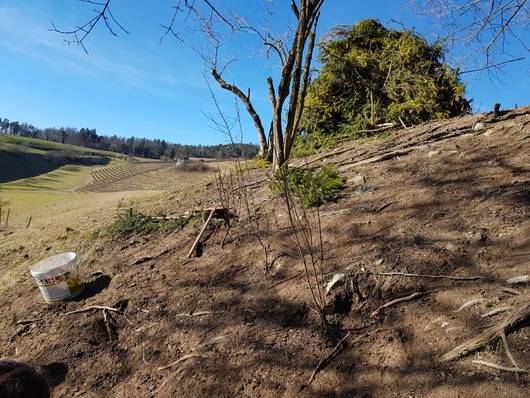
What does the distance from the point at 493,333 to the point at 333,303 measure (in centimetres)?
94

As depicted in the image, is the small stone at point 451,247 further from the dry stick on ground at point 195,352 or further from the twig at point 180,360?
the twig at point 180,360

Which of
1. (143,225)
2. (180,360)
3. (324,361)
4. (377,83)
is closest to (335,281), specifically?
(324,361)

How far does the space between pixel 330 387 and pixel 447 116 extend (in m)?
6.37

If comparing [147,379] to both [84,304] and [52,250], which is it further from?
[52,250]

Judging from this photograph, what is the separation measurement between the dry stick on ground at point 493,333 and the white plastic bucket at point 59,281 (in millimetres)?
3245

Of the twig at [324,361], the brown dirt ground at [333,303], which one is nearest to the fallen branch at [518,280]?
the brown dirt ground at [333,303]

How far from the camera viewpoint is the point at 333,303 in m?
2.46

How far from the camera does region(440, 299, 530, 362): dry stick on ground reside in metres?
1.78

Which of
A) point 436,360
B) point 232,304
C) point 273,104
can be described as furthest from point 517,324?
point 273,104

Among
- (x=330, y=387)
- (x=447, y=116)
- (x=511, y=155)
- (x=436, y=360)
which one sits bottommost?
(x=330, y=387)

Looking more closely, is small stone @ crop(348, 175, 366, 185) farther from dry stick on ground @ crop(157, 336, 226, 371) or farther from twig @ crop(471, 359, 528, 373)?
twig @ crop(471, 359, 528, 373)

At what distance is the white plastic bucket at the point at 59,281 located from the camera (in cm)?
348

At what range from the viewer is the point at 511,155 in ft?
11.5

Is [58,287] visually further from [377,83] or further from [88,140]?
[88,140]
